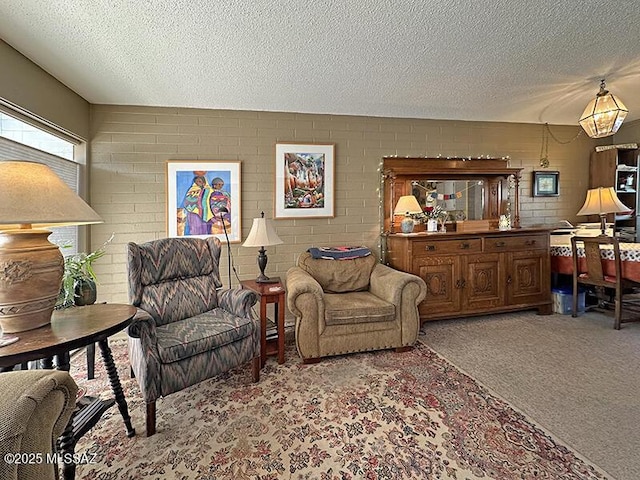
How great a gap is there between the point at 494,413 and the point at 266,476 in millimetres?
1408

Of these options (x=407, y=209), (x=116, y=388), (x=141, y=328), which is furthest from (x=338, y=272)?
(x=116, y=388)

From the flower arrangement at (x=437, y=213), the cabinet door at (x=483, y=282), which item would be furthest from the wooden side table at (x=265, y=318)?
the flower arrangement at (x=437, y=213)

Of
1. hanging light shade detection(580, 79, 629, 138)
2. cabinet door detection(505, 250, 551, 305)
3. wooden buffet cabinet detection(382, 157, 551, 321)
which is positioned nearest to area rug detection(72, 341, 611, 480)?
wooden buffet cabinet detection(382, 157, 551, 321)

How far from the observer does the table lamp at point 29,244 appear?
58.8 inches

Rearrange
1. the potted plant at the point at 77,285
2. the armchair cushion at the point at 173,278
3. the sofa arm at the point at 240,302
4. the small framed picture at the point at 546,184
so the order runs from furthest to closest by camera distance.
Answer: the small framed picture at the point at 546,184 < the sofa arm at the point at 240,302 < the armchair cushion at the point at 173,278 < the potted plant at the point at 77,285

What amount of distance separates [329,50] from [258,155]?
162 centimetres

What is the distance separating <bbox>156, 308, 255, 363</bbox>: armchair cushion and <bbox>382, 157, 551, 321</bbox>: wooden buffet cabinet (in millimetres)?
1934

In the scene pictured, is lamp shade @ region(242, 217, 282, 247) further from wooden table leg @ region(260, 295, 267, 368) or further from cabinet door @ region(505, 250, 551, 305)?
cabinet door @ region(505, 250, 551, 305)

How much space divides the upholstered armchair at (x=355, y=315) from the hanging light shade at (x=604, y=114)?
6.98 ft

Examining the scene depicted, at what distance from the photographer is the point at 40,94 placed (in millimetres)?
2635

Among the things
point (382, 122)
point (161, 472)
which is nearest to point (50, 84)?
point (161, 472)

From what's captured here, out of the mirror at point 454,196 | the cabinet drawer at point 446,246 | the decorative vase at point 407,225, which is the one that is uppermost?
the mirror at point 454,196

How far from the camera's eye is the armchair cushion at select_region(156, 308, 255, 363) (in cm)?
213

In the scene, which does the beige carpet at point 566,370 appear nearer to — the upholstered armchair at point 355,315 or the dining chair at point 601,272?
the dining chair at point 601,272
